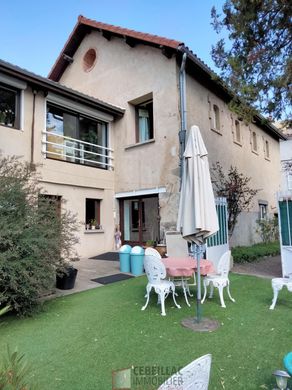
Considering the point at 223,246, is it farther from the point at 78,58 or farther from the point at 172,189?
the point at 78,58

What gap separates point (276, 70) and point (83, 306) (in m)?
6.80

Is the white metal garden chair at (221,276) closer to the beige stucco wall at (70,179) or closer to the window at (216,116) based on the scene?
the beige stucco wall at (70,179)

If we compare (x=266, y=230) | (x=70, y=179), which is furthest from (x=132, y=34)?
(x=266, y=230)

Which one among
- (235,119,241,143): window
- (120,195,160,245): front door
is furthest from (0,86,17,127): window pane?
(235,119,241,143): window

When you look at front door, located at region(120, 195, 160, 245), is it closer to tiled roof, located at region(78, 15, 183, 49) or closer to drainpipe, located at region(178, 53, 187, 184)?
drainpipe, located at region(178, 53, 187, 184)

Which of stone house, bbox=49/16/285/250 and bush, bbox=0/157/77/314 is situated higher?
stone house, bbox=49/16/285/250

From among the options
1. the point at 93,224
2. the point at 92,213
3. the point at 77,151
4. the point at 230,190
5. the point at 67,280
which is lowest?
the point at 67,280

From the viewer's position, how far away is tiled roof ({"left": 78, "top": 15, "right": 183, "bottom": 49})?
10727 millimetres

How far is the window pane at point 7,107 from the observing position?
9961mm

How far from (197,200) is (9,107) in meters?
8.29

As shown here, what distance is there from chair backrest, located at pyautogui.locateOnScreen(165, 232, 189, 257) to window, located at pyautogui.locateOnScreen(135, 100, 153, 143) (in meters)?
4.96

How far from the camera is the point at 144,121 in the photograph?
13.3 m

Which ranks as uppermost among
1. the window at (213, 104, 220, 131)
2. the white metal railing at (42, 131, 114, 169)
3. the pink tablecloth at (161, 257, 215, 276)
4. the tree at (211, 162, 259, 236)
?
the window at (213, 104, 220, 131)

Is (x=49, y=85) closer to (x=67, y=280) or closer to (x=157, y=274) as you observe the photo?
(x=67, y=280)
